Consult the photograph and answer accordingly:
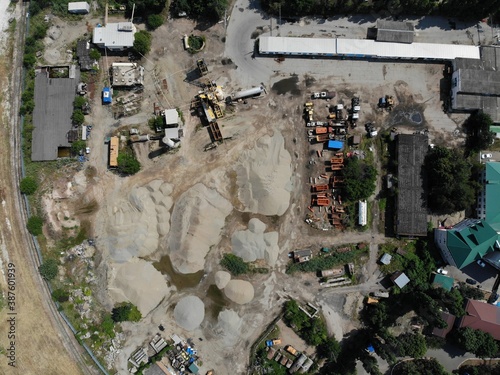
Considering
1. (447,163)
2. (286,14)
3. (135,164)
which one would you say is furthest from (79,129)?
(447,163)

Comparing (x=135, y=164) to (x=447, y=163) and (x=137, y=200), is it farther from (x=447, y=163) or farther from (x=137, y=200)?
(x=447, y=163)

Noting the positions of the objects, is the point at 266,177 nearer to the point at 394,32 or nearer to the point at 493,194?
the point at 394,32

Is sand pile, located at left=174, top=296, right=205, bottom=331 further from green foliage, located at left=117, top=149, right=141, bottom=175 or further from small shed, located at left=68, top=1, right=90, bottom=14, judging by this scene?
small shed, located at left=68, top=1, right=90, bottom=14

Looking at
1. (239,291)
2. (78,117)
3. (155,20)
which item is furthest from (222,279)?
(155,20)

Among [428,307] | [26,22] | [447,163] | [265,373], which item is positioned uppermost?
[26,22]

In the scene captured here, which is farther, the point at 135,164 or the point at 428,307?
the point at 135,164

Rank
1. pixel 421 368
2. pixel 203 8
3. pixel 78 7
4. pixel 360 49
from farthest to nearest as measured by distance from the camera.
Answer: pixel 78 7
pixel 203 8
pixel 360 49
pixel 421 368
